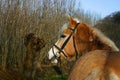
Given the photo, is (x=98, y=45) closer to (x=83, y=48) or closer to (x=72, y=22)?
(x=83, y=48)

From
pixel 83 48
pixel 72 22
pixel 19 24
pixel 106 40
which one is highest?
pixel 72 22

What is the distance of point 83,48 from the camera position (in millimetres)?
5215

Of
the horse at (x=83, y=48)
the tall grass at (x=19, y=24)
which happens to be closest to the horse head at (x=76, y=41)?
the horse at (x=83, y=48)

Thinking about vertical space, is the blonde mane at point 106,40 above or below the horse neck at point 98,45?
above

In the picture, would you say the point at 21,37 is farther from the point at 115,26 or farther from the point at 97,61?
the point at 97,61

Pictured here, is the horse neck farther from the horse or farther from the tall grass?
the tall grass

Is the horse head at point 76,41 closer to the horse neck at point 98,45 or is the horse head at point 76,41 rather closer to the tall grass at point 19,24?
the horse neck at point 98,45

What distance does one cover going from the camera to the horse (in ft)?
9.74

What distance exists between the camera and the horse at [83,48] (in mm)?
2970

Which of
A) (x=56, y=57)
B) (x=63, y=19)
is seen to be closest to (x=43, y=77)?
(x=63, y=19)

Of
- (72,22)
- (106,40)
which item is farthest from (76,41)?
(106,40)

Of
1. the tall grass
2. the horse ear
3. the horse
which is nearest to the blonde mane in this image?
the horse

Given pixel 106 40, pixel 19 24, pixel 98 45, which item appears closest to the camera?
pixel 106 40

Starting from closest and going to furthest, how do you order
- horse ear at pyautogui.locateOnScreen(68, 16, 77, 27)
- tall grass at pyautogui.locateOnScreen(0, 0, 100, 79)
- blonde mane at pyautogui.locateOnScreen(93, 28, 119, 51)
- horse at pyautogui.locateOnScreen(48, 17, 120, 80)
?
horse at pyautogui.locateOnScreen(48, 17, 120, 80), blonde mane at pyautogui.locateOnScreen(93, 28, 119, 51), horse ear at pyautogui.locateOnScreen(68, 16, 77, 27), tall grass at pyautogui.locateOnScreen(0, 0, 100, 79)
